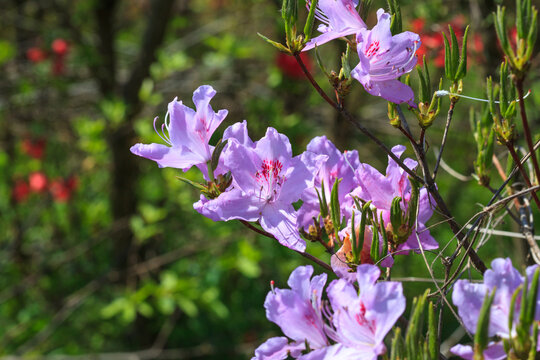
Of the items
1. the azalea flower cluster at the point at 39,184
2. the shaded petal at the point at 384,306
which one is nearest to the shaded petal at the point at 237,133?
the shaded petal at the point at 384,306

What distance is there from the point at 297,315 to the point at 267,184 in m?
0.15

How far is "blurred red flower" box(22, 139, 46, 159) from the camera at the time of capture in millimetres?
3043

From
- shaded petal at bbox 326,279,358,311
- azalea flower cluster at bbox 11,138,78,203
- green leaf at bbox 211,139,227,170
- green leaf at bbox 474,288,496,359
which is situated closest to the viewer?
green leaf at bbox 474,288,496,359

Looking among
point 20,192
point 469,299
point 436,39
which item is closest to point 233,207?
point 469,299

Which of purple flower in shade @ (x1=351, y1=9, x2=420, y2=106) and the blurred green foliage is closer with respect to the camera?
purple flower in shade @ (x1=351, y1=9, x2=420, y2=106)

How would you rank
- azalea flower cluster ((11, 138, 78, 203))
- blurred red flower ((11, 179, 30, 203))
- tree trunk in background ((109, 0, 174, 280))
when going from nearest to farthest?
1. tree trunk in background ((109, 0, 174, 280))
2. azalea flower cluster ((11, 138, 78, 203))
3. blurred red flower ((11, 179, 30, 203))

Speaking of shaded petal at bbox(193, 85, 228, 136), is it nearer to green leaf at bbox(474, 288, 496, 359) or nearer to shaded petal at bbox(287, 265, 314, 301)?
shaded petal at bbox(287, 265, 314, 301)

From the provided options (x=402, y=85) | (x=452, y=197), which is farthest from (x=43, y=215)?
(x=402, y=85)

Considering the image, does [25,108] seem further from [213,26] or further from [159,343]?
[159,343]

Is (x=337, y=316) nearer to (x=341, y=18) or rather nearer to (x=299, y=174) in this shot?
(x=299, y=174)

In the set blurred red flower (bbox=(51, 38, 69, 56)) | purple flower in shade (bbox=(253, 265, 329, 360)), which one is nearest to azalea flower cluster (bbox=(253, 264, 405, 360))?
purple flower in shade (bbox=(253, 265, 329, 360))

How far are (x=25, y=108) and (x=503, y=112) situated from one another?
2770 millimetres

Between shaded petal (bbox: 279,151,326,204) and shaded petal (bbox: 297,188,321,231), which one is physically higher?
shaded petal (bbox: 279,151,326,204)

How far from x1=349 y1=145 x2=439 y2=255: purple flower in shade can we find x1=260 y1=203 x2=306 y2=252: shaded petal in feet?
0.24
